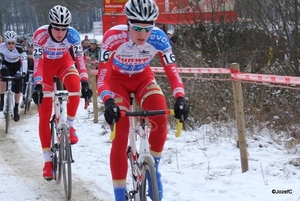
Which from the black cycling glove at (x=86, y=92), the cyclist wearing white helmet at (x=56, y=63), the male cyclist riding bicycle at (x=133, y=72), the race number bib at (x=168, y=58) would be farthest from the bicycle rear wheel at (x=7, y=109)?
the race number bib at (x=168, y=58)

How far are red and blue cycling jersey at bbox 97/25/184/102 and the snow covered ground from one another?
5.38 ft

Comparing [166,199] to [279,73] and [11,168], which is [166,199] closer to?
[11,168]

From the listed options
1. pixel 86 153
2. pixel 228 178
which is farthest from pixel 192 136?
pixel 228 178

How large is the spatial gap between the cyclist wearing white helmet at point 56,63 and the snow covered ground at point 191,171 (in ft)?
1.75

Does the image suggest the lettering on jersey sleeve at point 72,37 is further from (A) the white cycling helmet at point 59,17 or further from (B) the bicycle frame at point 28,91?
(B) the bicycle frame at point 28,91

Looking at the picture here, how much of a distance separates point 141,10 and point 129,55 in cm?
56

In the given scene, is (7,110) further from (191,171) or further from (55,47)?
(191,171)

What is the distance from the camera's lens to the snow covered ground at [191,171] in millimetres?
5660

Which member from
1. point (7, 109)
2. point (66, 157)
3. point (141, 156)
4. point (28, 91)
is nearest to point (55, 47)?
point (66, 157)

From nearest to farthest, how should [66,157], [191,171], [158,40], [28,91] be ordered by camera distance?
[158,40] → [66,157] → [191,171] → [28,91]

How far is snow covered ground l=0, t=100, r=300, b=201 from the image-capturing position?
566 cm

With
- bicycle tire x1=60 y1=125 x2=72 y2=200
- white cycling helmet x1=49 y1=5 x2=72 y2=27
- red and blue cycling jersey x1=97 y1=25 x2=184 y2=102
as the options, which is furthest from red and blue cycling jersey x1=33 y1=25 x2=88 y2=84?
red and blue cycling jersey x1=97 y1=25 x2=184 y2=102

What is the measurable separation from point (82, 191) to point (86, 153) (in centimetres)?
214

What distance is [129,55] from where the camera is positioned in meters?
4.69
